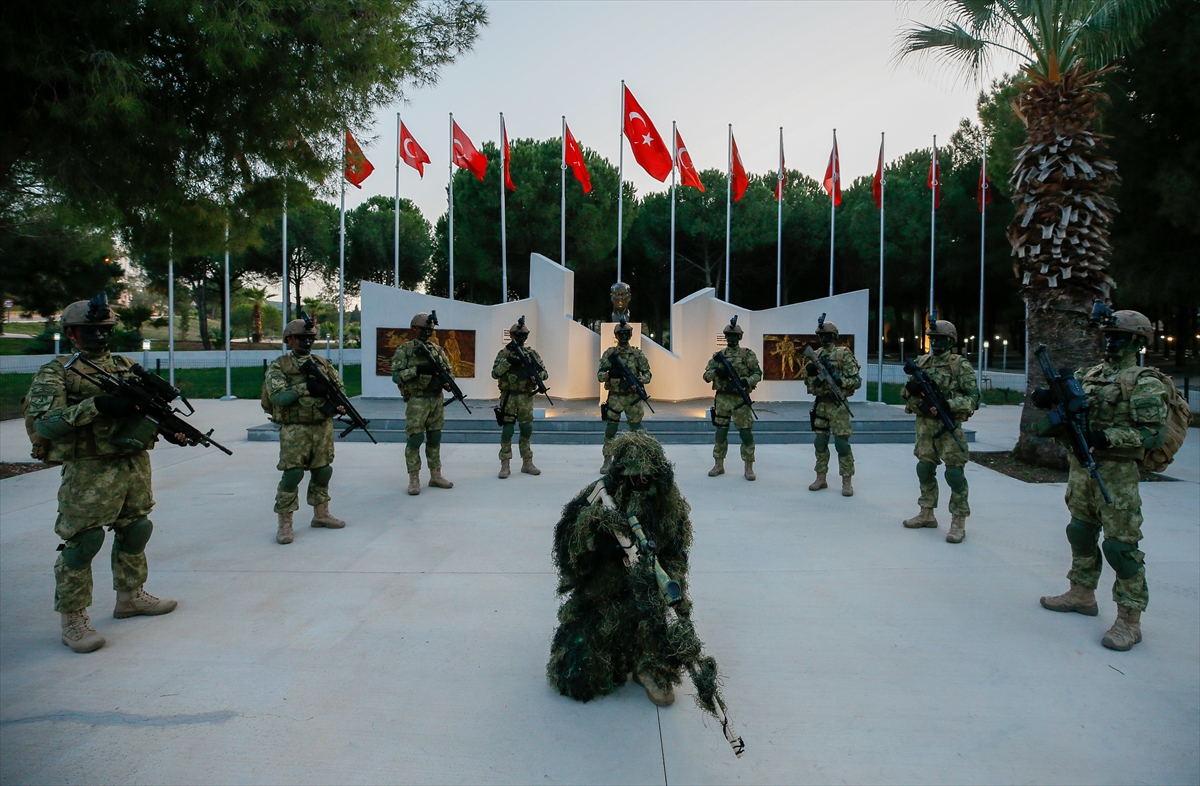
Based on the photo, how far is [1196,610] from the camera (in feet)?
15.5

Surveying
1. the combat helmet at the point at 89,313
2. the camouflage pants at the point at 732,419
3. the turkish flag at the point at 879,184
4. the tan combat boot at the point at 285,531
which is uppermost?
the turkish flag at the point at 879,184

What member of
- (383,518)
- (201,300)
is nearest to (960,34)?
(383,518)

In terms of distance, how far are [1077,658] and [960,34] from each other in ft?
31.9

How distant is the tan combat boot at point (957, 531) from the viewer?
20.6ft

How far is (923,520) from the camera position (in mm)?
6699

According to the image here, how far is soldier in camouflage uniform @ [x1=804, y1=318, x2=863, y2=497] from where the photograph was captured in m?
8.05

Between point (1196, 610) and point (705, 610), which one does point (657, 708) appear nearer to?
point (705, 610)

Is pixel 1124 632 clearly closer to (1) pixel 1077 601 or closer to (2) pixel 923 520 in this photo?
(1) pixel 1077 601

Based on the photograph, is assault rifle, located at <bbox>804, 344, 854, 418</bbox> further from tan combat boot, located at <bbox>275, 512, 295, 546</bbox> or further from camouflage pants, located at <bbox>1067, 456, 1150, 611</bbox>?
tan combat boot, located at <bbox>275, 512, 295, 546</bbox>

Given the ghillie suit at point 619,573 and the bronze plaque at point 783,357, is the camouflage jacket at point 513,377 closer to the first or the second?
the ghillie suit at point 619,573

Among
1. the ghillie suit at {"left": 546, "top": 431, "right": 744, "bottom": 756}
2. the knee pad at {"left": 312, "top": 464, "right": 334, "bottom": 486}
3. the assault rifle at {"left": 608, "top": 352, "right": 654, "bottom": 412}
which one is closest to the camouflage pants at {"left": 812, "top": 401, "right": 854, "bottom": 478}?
the assault rifle at {"left": 608, "top": 352, "right": 654, "bottom": 412}

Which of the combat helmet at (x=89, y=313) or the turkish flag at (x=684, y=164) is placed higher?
the turkish flag at (x=684, y=164)

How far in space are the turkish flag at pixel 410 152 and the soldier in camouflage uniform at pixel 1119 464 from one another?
1600 centimetres

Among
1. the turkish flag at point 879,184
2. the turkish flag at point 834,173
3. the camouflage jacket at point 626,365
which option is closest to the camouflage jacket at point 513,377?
the camouflage jacket at point 626,365
